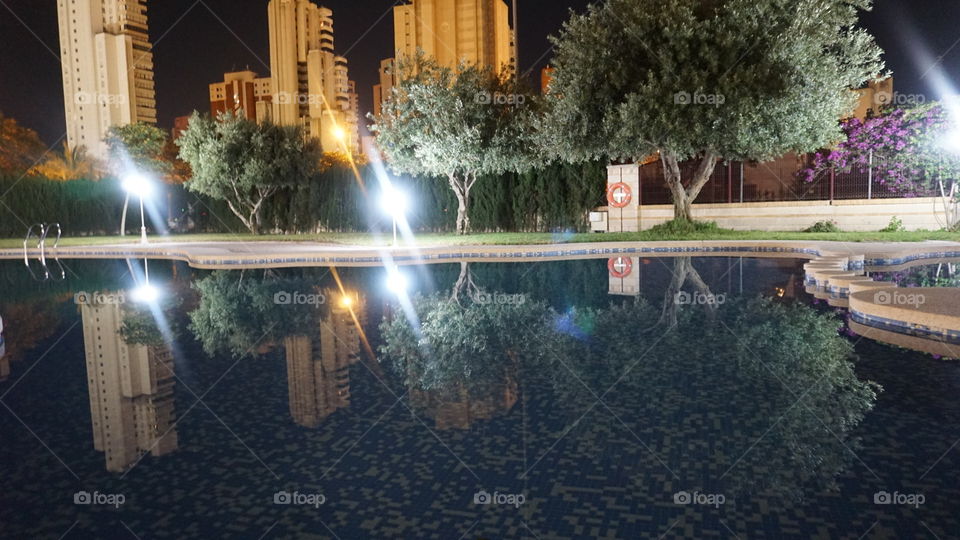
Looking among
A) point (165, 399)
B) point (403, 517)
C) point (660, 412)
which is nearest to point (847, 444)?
point (660, 412)

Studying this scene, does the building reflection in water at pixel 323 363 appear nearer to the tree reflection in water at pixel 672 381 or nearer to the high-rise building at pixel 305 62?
the tree reflection in water at pixel 672 381

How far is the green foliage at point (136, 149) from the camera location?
152 ft

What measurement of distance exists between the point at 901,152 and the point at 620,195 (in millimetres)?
7810

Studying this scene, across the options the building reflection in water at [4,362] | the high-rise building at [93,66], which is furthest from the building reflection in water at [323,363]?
the high-rise building at [93,66]

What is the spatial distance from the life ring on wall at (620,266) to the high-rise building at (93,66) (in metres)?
84.1

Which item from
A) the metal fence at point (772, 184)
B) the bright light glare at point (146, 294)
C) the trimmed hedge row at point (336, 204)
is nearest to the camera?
the bright light glare at point (146, 294)

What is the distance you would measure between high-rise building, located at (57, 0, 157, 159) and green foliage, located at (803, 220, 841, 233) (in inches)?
3311

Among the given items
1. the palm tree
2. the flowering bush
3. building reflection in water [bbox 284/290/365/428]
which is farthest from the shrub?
the palm tree

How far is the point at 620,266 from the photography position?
13836 millimetres

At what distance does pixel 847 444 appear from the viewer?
4102 millimetres

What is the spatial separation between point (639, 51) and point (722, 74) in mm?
2167

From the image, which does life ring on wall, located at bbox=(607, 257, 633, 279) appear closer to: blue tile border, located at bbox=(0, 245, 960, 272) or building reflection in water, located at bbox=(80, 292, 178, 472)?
blue tile border, located at bbox=(0, 245, 960, 272)

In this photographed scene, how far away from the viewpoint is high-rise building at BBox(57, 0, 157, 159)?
285ft

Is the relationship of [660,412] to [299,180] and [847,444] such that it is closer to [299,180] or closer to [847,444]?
[847,444]
